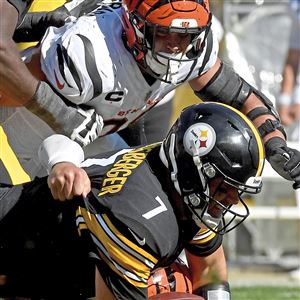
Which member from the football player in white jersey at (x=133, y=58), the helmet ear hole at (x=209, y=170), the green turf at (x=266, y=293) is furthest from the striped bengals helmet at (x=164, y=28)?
the green turf at (x=266, y=293)

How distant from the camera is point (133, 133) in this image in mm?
4766

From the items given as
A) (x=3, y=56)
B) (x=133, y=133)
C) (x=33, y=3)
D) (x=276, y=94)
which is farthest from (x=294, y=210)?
(x=3, y=56)

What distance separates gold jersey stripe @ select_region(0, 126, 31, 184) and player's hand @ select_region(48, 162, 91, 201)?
83cm

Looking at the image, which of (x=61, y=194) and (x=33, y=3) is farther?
(x=33, y=3)

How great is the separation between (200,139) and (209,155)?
0.06 meters

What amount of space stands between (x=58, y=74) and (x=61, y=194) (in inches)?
26.0

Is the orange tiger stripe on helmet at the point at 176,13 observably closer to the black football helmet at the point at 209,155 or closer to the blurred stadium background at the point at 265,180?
the black football helmet at the point at 209,155

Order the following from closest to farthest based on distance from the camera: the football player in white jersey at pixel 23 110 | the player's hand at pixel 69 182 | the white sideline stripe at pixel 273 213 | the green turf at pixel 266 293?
the player's hand at pixel 69 182 → the football player in white jersey at pixel 23 110 → the green turf at pixel 266 293 → the white sideline stripe at pixel 273 213

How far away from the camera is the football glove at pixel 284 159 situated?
13.5 feet

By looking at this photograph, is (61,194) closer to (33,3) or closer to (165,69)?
(165,69)

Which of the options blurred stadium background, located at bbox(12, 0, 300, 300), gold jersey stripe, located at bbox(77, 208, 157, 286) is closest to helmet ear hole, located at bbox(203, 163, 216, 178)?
gold jersey stripe, located at bbox(77, 208, 157, 286)

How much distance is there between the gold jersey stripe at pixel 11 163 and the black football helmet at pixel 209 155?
2.72 feet

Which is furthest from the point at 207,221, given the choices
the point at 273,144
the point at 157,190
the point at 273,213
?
the point at 273,213

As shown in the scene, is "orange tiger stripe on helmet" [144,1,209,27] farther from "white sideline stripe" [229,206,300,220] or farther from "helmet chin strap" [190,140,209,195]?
"white sideline stripe" [229,206,300,220]
